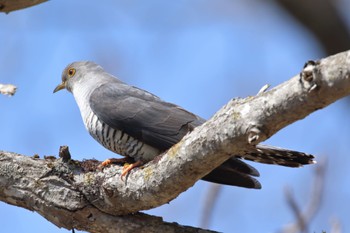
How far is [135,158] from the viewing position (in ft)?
13.5

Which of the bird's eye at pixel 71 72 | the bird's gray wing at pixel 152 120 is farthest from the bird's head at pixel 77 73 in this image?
the bird's gray wing at pixel 152 120

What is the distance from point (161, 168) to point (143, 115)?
1010mm

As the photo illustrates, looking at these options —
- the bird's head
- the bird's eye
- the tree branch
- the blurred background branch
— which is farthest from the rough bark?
the bird's eye

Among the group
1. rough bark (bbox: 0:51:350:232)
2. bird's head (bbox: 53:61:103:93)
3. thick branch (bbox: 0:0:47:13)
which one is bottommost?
rough bark (bbox: 0:51:350:232)

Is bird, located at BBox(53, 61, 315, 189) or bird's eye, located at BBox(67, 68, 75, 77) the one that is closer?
bird, located at BBox(53, 61, 315, 189)

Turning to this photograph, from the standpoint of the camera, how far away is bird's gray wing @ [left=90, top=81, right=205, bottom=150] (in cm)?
401

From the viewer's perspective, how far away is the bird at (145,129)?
A: 11.9ft

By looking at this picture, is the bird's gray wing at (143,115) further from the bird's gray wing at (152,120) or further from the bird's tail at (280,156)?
the bird's tail at (280,156)

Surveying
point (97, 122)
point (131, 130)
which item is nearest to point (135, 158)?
point (131, 130)

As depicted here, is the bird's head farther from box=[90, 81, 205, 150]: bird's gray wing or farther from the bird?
box=[90, 81, 205, 150]: bird's gray wing

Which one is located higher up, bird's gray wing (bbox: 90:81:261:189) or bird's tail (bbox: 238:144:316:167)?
bird's gray wing (bbox: 90:81:261:189)

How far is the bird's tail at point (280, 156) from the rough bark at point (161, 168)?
478 mm

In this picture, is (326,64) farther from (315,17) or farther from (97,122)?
(97,122)

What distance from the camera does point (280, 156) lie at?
3535mm
